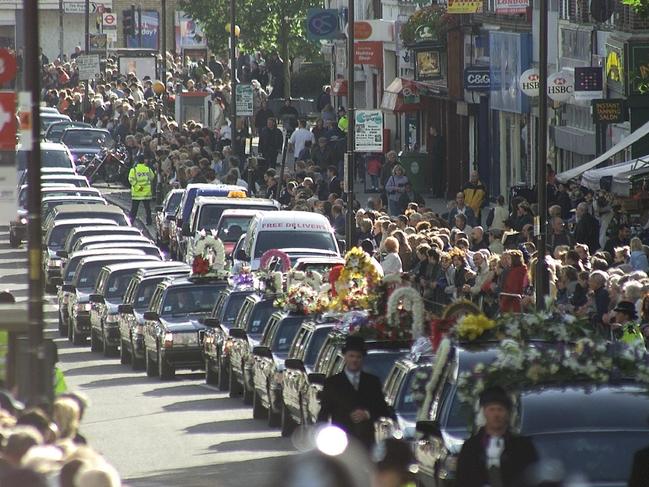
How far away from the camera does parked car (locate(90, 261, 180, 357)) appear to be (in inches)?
1231

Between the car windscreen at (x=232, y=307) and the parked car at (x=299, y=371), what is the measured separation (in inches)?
179

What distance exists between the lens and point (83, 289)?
34.1m

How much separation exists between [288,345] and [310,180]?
1884cm

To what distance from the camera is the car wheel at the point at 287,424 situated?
2184 cm

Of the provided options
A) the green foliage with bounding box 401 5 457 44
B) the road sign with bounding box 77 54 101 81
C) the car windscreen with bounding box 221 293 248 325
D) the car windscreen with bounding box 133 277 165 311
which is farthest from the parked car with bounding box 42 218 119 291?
the road sign with bounding box 77 54 101 81

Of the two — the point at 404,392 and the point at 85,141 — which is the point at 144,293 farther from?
the point at 85,141

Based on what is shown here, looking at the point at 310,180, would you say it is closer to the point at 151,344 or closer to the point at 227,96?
Result: the point at 151,344

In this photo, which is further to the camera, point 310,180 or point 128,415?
point 310,180

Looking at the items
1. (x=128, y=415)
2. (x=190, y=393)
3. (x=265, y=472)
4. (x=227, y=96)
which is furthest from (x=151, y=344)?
(x=227, y=96)

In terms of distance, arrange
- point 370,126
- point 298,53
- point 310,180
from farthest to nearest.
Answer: point 298,53, point 310,180, point 370,126

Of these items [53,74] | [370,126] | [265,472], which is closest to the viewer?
[265,472]

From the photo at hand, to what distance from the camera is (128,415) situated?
24.2 meters

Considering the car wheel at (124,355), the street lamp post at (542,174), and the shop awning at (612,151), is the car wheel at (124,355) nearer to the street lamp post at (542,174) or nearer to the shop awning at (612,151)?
the street lamp post at (542,174)

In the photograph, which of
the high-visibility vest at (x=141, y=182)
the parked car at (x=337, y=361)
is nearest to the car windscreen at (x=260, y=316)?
the parked car at (x=337, y=361)
